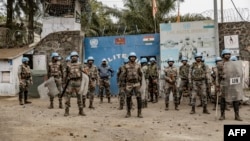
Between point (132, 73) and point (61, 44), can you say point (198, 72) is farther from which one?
point (61, 44)

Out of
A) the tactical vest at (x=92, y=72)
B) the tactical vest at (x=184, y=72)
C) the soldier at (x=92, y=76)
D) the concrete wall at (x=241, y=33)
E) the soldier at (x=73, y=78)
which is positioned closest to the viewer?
the soldier at (x=73, y=78)

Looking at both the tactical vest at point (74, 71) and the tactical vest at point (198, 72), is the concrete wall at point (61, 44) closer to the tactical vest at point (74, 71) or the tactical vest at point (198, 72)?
the tactical vest at point (74, 71)

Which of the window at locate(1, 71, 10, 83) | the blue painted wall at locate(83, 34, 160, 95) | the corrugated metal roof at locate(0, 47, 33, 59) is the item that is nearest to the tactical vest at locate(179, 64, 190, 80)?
the blue painted wall at locate(83, 34, 160, 95)

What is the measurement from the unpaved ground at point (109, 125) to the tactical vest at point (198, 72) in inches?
43.4

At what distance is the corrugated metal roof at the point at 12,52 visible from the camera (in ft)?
61.1

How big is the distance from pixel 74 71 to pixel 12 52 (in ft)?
28.9

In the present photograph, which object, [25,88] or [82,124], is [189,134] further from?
[25,88]

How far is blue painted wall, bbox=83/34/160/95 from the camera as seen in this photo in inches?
725

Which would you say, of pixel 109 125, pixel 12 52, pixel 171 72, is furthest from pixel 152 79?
pixel 12 52

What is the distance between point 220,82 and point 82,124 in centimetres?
392

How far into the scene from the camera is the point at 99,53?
757 inches

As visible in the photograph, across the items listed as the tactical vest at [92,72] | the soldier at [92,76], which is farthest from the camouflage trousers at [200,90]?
the tactical vest at [92,72]

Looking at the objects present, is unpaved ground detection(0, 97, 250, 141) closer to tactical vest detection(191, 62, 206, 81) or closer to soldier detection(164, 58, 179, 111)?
soldier detection(164, 58, 179, 111)

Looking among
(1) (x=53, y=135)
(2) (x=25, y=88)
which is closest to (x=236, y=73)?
(1) (x=53, y=135)
